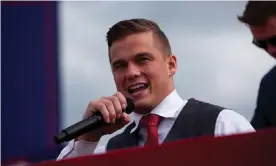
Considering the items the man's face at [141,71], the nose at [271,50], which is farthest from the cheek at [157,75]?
the nose at [271,50]

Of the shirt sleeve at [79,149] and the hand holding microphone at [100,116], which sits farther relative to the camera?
the shirt sleeve at [79,149]

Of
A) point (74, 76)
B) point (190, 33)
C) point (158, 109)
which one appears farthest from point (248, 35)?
point (74, 76)

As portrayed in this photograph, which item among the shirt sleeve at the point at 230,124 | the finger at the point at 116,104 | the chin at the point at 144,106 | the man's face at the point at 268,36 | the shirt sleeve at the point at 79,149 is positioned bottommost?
the shirt sleeve at the point at 79,149

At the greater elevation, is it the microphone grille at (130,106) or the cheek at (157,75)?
the cheek at (157,75)

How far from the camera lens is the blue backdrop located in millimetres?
1427

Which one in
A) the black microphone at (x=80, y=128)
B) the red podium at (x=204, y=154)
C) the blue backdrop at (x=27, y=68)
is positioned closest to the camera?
the red podium at (x=204, y=154)

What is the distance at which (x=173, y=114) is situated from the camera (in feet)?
4.18

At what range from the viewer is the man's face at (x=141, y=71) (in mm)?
1229

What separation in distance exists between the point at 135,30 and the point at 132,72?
10 cm

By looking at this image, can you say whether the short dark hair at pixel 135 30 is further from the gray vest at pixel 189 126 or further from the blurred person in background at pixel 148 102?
the gray vest at pixel 189 126

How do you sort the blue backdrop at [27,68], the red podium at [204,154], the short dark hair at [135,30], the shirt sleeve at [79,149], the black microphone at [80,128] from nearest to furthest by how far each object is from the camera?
1. the red podium at [204,154]
2. the black microphone at [80,128]
3. the shirt sleeve at [79,149]
4. the short dark hair at [135,30]
5. the blue backdrop at [27,68]

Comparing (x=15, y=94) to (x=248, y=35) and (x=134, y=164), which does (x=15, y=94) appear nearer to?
(x=248, y=35)

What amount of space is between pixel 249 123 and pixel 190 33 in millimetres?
273

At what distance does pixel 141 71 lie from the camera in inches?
48.6
